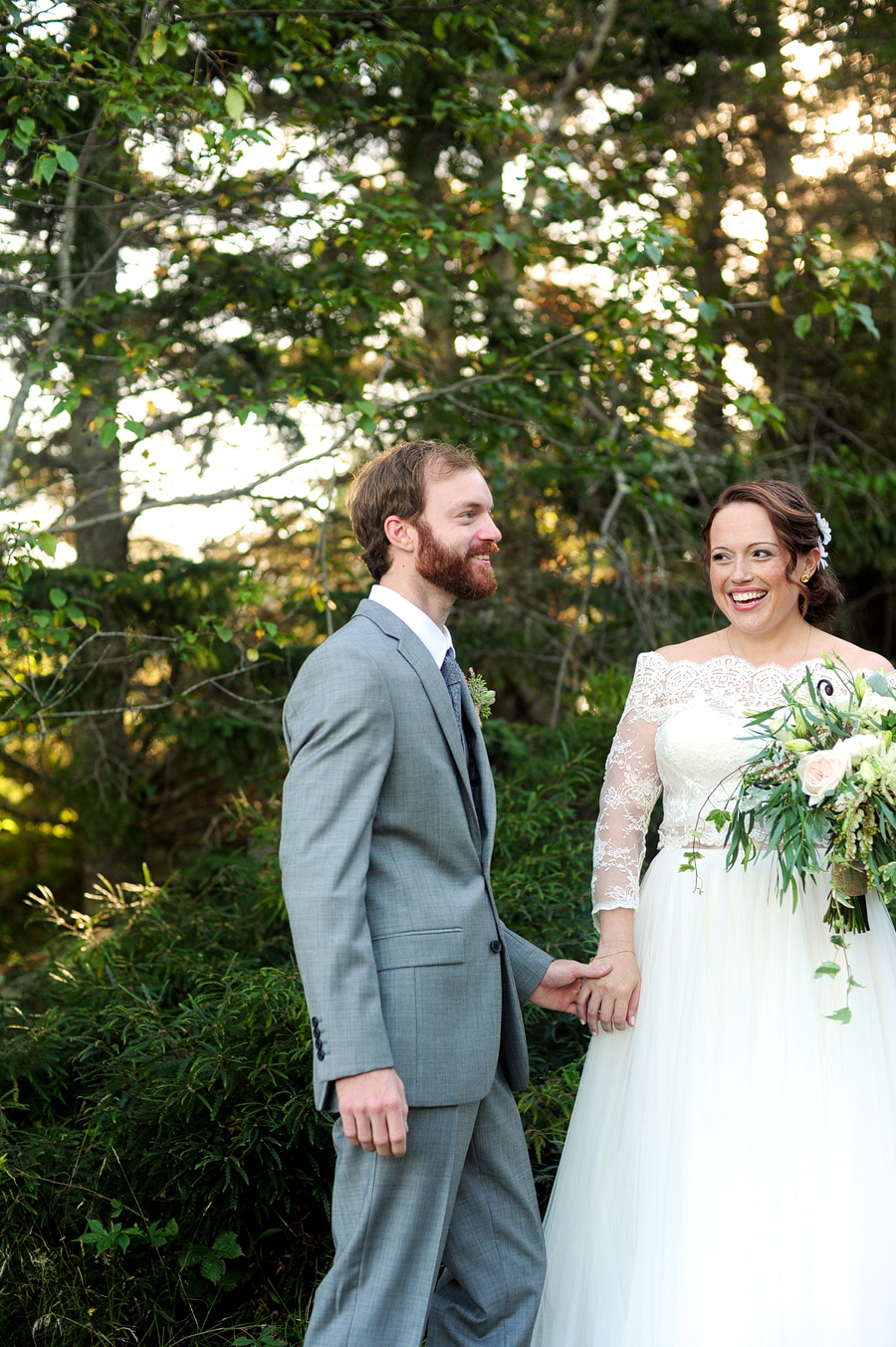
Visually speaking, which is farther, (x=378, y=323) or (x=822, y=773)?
(x=378, y=323)

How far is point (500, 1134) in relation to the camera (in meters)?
2.47

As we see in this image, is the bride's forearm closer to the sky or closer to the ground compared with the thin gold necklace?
closer to the ground

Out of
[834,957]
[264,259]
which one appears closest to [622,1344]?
[834,957]

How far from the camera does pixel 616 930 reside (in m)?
2.84

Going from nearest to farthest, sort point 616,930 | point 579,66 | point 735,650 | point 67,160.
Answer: point 616,930
point 735,650
point 67,160
point 579,66

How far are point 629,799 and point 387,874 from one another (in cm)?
92

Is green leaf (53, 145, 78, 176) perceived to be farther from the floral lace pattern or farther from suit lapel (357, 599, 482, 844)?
the floral lace pattern

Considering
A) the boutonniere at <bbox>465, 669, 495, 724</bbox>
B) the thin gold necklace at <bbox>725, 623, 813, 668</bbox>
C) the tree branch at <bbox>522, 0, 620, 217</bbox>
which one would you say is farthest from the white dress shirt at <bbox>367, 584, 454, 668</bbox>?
the tree branch at <bbox>522, 0, 620, 217</bbox>

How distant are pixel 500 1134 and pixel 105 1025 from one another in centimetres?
159

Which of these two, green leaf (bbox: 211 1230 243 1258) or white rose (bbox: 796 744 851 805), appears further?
green leaf (bbox: 211 1230 243 1258)

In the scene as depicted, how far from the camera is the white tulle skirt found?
2428 mm

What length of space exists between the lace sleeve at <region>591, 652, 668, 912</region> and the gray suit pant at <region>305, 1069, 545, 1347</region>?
0.64 meters

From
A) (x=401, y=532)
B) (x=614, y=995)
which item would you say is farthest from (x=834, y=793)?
(x=401, y=532)

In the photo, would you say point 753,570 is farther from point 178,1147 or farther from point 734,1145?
point 178,1147
